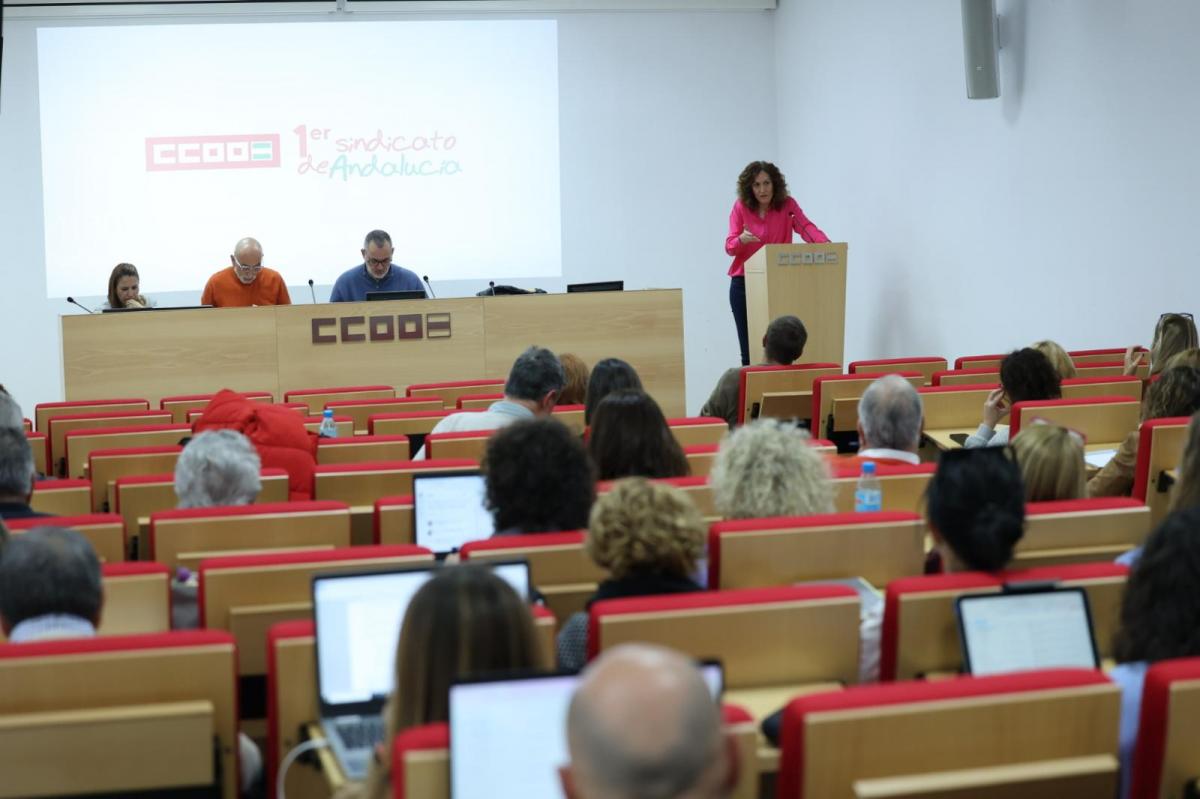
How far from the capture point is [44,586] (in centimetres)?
256

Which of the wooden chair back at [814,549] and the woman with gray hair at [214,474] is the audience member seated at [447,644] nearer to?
the wooden chair back at [814,549]

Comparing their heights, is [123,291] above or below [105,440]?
above

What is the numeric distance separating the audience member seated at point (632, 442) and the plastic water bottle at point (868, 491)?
51cm

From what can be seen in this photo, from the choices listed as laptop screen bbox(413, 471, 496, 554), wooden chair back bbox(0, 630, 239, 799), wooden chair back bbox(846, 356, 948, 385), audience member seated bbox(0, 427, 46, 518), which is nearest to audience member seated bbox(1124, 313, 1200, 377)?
wooden chair back bbox(846, 356, 948, 385)

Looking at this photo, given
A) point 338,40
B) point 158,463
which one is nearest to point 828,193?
point 338,40

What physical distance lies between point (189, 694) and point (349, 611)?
1.06ft

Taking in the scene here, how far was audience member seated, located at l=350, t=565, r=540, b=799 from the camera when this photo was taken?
1.97 meters

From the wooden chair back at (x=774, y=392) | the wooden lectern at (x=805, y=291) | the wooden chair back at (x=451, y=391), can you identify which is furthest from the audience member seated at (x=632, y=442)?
the wooden lectern at (x=805, y=291)

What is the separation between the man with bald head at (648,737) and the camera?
1246 millimetres

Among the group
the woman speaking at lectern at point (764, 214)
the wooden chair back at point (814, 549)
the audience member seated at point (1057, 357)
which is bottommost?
the wooden chair back at point (814, 549)

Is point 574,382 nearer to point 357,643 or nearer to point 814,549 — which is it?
point 814,549

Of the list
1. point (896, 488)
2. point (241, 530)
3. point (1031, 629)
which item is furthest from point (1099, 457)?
point (241, 530)

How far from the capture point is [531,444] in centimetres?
327

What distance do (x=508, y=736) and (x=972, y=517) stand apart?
1300 mm
